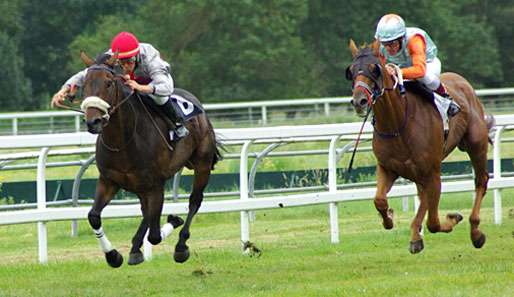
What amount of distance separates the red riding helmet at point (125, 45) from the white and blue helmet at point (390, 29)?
173cm

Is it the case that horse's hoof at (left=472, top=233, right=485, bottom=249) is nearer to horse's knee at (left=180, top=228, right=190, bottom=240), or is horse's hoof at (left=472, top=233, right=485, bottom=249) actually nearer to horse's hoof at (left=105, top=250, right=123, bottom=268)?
horse's knee at (left=180, top=228, right=190, bottom=240)

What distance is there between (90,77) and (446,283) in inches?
103

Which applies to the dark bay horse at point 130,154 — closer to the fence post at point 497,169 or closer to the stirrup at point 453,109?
the stirrup at point 453,109

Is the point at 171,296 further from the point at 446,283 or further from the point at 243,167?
the point at 243,167

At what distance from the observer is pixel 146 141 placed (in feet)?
29.9

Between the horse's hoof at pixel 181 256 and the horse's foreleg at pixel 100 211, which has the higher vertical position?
the horse's foreleg at pixel 100 211

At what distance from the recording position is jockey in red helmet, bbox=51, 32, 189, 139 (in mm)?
8938

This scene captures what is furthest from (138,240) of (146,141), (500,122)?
(500,122)

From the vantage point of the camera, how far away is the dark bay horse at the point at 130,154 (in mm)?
8531

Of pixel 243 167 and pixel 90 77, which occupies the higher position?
pixel 90 77

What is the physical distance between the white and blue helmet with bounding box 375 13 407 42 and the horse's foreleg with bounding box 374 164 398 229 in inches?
36.1

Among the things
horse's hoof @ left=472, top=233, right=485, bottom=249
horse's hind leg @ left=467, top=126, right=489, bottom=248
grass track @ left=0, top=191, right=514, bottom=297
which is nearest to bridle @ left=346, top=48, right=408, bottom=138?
grass track @ left=0, top=191, right=514, bottom=297

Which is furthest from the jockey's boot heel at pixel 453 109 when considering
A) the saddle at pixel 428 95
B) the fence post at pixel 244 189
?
the fence post at pixel 244 189

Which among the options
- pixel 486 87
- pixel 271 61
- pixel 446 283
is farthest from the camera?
pixel 486 87
